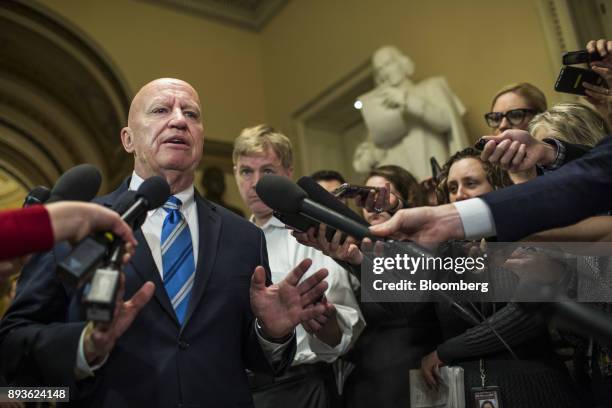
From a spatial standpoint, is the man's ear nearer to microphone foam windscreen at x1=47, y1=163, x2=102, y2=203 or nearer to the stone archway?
microphone foam windscreen at x1=47, y1=163, x2=102, y2=203

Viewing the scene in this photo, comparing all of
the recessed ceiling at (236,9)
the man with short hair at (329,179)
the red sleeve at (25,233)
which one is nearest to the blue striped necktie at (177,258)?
the red sleeve at (25,233)

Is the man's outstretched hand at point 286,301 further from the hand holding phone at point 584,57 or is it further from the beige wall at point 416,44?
the beige wall at point 416,44

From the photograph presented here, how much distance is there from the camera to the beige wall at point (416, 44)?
5055 mm

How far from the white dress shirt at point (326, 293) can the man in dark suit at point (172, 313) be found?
48cm

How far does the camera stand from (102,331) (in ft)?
5.03

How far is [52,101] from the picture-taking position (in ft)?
27.1

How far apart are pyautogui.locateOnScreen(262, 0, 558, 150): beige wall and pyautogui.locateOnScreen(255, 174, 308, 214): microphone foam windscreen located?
376 centimetres

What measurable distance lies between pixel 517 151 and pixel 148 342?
1222 millimetres

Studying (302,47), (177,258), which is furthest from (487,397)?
(302,47)

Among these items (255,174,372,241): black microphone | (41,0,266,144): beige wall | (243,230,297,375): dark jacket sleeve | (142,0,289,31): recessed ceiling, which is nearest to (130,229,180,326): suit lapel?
(243,230,297,375): dark jacket sleeve

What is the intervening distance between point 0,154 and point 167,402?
801 centimetres

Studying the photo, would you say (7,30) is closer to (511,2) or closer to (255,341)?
(511,2)

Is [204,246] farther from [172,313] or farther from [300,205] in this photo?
[300,205]

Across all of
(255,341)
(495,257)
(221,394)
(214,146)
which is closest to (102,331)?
(221,394)
